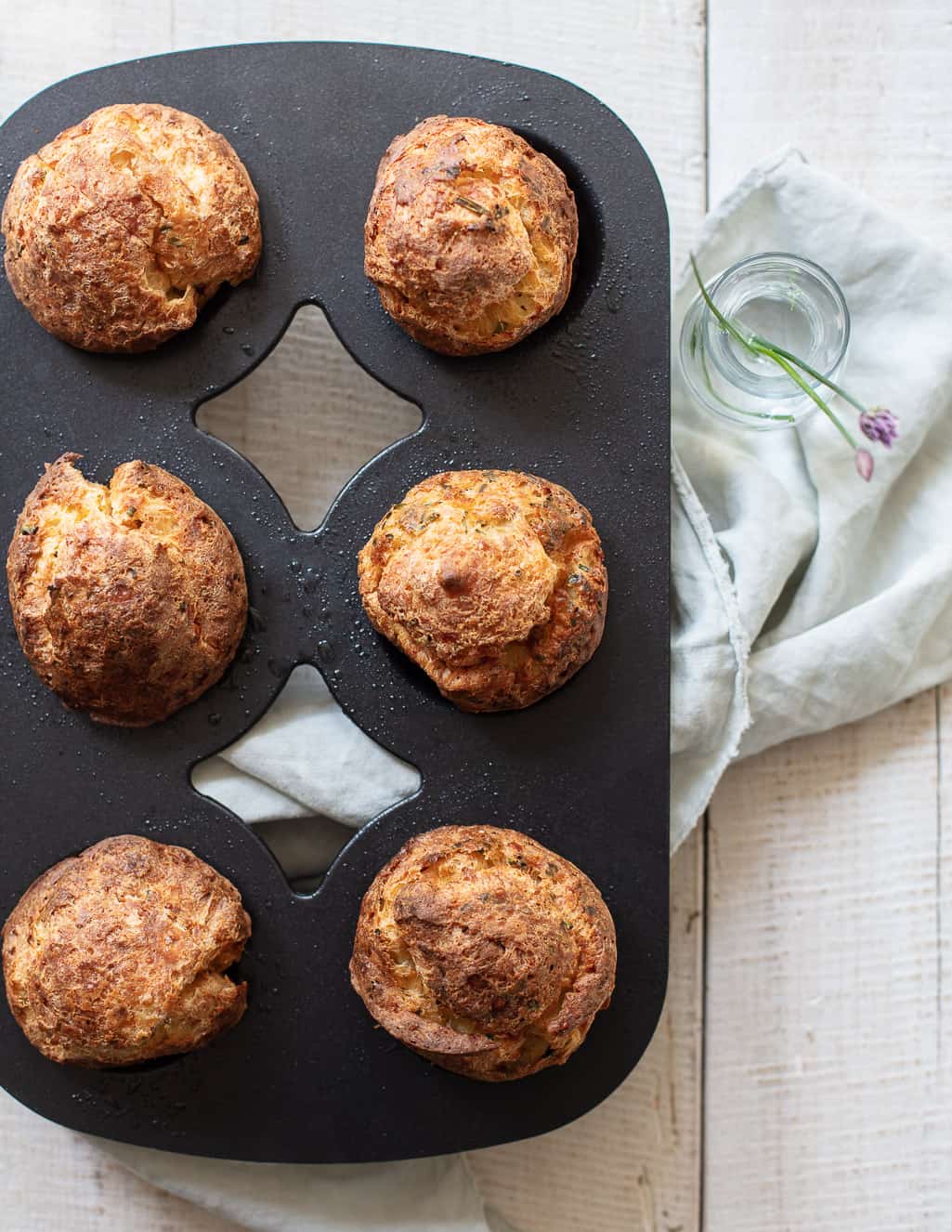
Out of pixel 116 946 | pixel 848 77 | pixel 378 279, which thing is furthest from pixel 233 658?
pixel 848 77

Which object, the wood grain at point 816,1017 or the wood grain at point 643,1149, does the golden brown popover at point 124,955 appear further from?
the wood grain at point 816,1017

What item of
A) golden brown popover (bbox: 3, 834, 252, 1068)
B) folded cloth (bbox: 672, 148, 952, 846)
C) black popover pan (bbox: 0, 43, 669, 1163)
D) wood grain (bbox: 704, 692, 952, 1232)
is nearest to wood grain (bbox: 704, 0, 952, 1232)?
wood grain (bbox: 704, 692, 952, 1232)

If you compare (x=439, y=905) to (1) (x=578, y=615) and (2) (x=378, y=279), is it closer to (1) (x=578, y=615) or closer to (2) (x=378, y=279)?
(1) (x=578, y=615)

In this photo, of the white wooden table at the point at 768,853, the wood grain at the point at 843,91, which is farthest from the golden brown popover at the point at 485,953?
the wood grain at the point at 843,91

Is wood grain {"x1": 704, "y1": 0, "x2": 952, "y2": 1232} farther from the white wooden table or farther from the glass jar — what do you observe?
the glass jar

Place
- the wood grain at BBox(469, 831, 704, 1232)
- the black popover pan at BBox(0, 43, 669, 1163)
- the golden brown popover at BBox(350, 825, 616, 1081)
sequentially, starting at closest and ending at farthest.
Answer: the golden brown popover at BBox(350, 825, 616, 1081) < the black popover pan at BBox(0, 43, 669, 1163) < the wood grain at BBox(469, 831, 704, 1232)

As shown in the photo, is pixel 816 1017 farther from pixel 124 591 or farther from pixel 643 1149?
pixel 124 591
